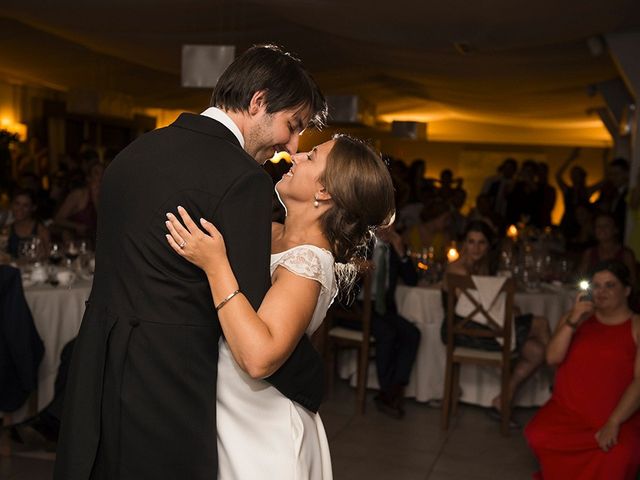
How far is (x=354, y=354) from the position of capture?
5.71 metres

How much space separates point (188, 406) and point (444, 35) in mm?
6111

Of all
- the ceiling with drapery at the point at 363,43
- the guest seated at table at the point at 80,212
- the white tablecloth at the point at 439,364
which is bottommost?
the white tablecloth at the point at 439,364

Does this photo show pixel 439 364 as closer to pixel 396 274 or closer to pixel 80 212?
pixel 396 274

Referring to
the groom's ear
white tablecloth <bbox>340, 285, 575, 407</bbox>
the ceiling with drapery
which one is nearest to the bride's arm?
the groom's ear

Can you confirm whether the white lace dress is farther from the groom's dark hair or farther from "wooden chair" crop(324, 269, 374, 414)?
"wooden chair" crop(324, 269, 374, 414)

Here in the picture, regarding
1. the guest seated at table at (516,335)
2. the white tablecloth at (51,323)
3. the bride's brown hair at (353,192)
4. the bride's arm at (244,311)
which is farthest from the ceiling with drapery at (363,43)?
the bride's arm at (244,311)

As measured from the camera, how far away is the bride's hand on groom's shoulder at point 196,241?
1.39m

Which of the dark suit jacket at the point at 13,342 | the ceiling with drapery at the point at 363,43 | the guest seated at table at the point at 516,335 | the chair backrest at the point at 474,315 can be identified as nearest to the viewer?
the dark suit jacket at the point at 13,342

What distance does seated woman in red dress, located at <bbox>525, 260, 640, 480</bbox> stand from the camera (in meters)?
3.48

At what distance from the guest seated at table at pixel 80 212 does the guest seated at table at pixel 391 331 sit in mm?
2698

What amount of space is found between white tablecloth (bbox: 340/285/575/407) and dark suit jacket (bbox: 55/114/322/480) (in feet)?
12.8

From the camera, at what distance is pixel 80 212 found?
684cm

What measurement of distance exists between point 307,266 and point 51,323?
314 cm

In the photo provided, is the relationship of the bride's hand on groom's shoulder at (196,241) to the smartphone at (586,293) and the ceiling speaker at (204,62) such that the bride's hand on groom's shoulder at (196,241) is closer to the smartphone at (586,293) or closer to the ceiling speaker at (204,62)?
the smartphone at (586,293)
